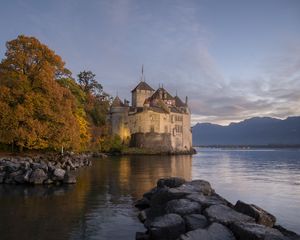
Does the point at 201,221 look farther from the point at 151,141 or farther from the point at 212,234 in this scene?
the point at 151,141

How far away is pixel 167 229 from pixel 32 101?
92.0 feet

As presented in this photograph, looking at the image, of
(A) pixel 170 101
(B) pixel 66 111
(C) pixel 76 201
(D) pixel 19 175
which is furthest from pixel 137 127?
(C) pixel 76 201

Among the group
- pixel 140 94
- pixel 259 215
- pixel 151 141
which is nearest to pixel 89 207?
pixel 259 215

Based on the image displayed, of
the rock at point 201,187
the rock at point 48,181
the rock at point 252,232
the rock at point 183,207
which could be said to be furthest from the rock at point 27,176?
the rock at point 252,232

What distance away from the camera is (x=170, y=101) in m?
104

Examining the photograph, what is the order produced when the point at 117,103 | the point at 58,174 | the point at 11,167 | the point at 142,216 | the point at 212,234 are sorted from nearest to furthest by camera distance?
the point at 212,234 → the point at 142,216 → the point at 58,174 → the point at 11,167 → the point at 117,103

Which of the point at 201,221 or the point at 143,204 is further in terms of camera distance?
the point at 143,204

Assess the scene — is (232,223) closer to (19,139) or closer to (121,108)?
(19,139)

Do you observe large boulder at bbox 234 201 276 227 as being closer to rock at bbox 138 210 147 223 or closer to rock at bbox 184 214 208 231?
rock at bbox 184 214 208 231

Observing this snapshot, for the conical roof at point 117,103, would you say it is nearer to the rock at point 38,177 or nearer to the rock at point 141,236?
the rock at point 38,177

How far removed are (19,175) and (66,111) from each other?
1430 centimetres

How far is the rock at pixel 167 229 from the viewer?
11570 millimetres

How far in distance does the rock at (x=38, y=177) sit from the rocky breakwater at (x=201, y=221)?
11446mm

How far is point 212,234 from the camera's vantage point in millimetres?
10516
